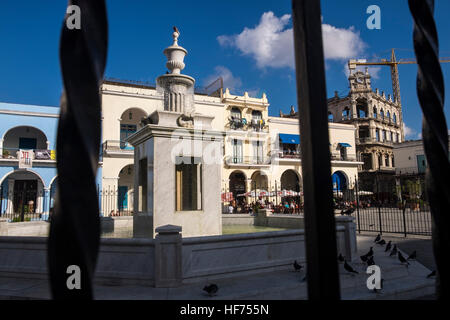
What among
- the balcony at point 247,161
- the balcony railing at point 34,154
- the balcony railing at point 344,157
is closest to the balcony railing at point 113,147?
the balcony railing at point 34,154

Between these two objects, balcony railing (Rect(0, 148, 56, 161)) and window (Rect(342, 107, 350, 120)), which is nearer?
balcony railing (Rect(0, 148, 56, 161))

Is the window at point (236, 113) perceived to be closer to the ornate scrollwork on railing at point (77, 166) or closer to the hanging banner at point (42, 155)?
the hanging banner at point (42, 155)

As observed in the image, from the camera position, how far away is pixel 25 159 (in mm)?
23266

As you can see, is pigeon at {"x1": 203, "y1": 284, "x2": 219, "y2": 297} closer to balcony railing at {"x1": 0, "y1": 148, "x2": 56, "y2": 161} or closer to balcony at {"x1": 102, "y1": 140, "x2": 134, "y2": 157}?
balcony at {"x1": 102, "y1": 140, "x2": 134, "y2": 157}

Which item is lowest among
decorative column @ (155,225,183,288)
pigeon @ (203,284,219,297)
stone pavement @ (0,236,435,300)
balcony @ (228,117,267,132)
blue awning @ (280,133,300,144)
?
stone pavement @ (0,236,435,300)

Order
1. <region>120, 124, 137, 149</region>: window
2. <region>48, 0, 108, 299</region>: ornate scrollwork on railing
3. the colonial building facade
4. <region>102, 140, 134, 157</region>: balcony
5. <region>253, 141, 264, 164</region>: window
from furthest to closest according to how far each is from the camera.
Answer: the colonial building facade < <region>253, 141, 264, 164</region>: window < <region>120, 124, 137, 149</region>: window < <region>102, 140, 134, 157</region>: balcony < <region>48, 0, 108, 299</region>: ornate scrollwork on railing

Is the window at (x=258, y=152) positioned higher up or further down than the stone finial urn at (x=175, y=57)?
higher up

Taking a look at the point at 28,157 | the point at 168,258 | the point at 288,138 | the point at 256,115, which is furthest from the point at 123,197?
the point at 168,258

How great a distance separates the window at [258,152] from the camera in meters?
33.2

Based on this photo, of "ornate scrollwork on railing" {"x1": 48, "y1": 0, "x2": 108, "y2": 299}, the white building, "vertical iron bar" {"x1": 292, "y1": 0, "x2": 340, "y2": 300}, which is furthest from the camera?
the white building

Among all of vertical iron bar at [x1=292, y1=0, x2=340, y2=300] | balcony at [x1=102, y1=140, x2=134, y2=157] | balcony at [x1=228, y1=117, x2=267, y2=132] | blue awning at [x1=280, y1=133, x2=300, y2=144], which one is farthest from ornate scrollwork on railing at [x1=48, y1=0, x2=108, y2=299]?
blue awning at [x1=280, y1=133, x2=300, y2=144]

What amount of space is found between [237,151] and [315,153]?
31.5 m

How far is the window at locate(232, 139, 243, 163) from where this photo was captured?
3195 centimetres

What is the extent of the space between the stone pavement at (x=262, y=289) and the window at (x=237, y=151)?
85.9 ft
